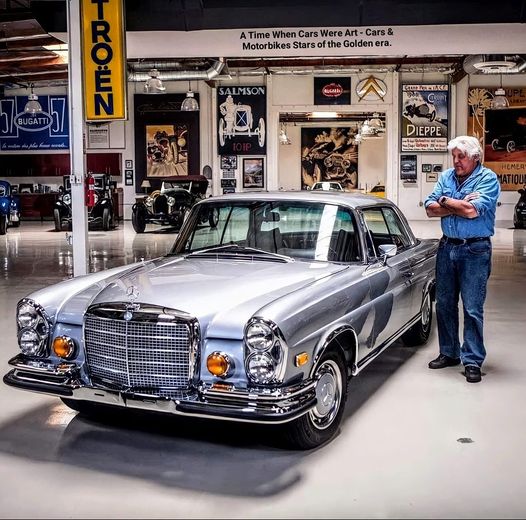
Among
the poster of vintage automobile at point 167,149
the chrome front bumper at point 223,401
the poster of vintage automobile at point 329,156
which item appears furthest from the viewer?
the poster of vintage automobile at point 329,156

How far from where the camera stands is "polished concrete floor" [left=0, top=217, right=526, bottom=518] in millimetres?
2693

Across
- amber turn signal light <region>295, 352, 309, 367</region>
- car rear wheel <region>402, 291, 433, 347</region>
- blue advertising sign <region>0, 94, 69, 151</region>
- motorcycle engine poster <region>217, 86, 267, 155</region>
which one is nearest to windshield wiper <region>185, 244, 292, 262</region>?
amber turn signal light <region>295, 352, 309, 367</region>

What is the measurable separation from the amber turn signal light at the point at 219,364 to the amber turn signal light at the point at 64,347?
0.77 m

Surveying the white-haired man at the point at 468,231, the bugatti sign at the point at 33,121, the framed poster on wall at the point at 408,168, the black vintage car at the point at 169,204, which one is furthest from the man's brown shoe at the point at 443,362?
the bugatti sign at the point at 33,121

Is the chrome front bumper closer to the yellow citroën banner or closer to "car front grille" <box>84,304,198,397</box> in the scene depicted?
"car front grille" <box>84,304,198,397</box>

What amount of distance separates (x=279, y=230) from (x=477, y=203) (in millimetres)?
1207

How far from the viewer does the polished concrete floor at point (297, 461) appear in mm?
2693

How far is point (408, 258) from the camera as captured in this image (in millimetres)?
4695

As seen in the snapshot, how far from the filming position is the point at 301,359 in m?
3.02

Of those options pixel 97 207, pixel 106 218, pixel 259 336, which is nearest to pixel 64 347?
pixel 259 336

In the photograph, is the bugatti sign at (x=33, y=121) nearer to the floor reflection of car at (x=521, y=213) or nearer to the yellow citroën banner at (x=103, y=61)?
the floor reflection of car at (x=521, y=213)

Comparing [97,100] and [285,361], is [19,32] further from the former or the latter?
[285,361]

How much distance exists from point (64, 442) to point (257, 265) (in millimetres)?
1355

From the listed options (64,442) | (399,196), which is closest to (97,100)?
(64,442)
